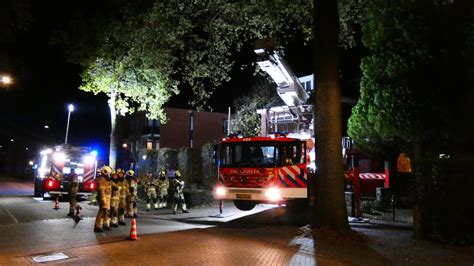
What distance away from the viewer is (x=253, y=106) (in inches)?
1506

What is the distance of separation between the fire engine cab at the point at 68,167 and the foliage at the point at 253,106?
1443 cm

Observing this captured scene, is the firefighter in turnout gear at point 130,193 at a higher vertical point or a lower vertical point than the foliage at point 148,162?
lower

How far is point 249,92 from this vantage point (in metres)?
40.6

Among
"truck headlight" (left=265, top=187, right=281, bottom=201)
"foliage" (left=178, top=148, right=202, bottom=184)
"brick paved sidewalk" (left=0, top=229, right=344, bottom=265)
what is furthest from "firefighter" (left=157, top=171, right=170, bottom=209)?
"foliage" (left=178, top=148, right=202, bottom=184)

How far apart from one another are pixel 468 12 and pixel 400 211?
7.90 meters

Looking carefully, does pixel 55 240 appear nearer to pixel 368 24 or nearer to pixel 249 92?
pixel 368 24

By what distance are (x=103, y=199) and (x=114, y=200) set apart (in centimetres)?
76

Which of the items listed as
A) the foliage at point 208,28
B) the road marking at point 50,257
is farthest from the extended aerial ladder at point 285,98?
the road marking at point 50,257

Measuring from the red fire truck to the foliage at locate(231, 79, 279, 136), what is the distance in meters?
21.7

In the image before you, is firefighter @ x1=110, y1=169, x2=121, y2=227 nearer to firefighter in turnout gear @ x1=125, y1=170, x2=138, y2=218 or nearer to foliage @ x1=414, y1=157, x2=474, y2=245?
firefighter in turnout gear @ x1=125, y1=170, x2=138, y2=218

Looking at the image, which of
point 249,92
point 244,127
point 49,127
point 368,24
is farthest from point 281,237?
point 49,127

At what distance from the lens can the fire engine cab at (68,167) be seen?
24.2 meters

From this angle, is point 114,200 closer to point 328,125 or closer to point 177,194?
point 177,194

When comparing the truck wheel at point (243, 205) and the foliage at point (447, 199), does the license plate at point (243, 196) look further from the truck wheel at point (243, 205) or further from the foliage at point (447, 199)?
the foliage at point (447, 199)
